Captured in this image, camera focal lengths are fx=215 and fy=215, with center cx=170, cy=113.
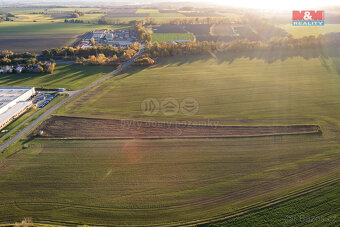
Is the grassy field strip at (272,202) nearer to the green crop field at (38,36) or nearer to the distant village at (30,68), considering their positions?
the distant village at (30,68)

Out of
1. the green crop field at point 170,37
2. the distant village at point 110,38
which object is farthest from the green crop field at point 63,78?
the green crop field at point 170,37

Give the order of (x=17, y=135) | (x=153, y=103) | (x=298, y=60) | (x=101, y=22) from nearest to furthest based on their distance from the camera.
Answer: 1. (x=17, y=135)
2. (x=153, y=103)
3. (x=298, y=60)
4. (x=101, y=22)

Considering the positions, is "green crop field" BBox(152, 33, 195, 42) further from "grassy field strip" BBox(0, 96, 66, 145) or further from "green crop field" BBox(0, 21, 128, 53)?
"grassy field strip" BBox(0, 96, 66, 145)

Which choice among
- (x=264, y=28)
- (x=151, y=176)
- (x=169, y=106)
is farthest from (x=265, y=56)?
(x=151, y=176)

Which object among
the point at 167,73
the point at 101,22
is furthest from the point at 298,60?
the point at 101,22

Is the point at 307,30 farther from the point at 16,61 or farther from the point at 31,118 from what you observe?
the point at 16,61

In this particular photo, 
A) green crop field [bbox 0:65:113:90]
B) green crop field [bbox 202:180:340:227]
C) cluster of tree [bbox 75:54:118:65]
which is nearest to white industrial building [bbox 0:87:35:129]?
green crop field [bbox 0:65:113:90]

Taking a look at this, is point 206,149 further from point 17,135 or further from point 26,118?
point 26,118
